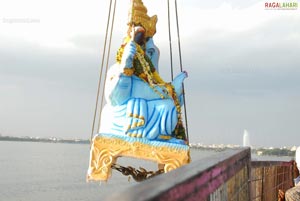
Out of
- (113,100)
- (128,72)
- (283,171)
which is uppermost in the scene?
(128,72)

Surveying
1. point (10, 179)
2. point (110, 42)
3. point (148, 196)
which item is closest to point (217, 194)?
point (148, 196)

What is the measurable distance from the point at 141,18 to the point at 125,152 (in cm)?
249

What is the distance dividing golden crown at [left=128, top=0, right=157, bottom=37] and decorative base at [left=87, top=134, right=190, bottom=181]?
2135 mm

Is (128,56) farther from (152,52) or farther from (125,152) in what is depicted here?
(125,152)

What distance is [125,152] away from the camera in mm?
7113

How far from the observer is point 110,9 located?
859 cm

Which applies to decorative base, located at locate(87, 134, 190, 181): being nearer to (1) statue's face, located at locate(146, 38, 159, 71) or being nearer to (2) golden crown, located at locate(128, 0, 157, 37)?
(1) statue's face, located at locate(146, 38, 159, 71)

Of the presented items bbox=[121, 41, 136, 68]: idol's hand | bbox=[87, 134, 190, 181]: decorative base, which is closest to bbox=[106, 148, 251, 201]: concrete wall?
bbox=[87, 134, 190, 181]: decorative base

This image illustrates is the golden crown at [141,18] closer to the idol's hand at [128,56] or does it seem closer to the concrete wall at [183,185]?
the idol's hand at [128,56]

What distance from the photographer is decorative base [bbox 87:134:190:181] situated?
714 centimetres

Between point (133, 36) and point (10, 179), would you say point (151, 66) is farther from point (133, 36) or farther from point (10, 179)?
point (10, 179)

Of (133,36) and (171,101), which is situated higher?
(133,36)

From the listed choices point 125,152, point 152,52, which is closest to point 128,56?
point 152,52

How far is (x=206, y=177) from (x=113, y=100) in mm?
6153
